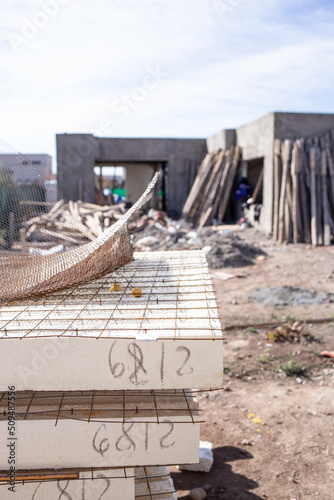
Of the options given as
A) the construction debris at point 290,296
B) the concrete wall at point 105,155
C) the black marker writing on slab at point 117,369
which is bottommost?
the construction debris at point 290,296

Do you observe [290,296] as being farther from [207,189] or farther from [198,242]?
[207,189]

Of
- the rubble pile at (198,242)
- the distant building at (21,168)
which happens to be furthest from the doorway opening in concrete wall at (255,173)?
the distant building at (21,168)

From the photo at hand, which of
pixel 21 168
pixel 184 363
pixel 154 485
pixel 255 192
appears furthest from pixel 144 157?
pixel 184 363

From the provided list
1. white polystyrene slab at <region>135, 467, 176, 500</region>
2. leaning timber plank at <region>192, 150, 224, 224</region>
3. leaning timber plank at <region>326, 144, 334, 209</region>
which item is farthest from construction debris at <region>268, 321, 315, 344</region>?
leaning timber plank at <region>192, 150, 224, 224</region>

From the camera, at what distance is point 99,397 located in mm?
2004

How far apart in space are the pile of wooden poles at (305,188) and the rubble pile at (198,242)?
1190 millimetres

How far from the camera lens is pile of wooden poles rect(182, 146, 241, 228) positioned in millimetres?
13422

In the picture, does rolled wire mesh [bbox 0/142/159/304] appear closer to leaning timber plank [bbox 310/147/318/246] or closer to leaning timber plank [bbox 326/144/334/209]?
leaning timber plank [bbox 310/147/318/246]

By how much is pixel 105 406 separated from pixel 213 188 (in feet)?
40.4

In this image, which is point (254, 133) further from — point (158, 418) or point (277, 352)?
point (158, 418)

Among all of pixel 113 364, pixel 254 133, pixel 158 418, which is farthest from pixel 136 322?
pixel 254 133

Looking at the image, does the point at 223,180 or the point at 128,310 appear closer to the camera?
the point at 128,310

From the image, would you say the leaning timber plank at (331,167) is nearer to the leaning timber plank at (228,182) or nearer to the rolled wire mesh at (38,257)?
the leaning timber plank at (228,182)

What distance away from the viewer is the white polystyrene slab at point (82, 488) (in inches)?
74.1
